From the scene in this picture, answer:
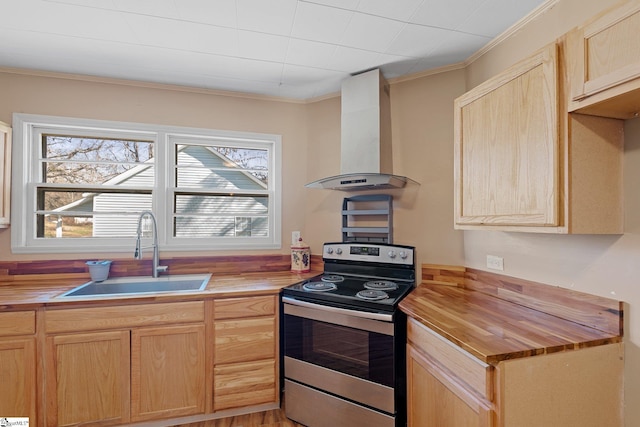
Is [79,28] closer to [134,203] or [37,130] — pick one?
[37,130]

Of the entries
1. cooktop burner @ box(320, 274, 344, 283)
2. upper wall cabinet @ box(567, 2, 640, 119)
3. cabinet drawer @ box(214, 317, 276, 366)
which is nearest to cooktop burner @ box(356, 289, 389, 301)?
cooktop burner @ box(320, 274, 344, 283)

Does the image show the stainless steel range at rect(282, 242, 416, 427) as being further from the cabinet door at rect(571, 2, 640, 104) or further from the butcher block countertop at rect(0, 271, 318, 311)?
the cabinet door at rect(571, 2, 640, 104)

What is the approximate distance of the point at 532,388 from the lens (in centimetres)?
102

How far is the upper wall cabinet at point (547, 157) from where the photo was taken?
110 cm

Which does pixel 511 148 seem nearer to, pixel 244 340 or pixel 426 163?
pixel 426 163

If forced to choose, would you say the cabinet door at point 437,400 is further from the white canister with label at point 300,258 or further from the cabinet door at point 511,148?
the white canister with label at point 300,258

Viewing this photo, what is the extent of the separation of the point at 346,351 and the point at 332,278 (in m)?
0.59

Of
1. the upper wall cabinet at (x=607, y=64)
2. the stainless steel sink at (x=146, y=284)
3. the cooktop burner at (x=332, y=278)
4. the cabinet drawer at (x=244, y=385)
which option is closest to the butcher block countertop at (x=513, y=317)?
the cooktop burner at (x=332, y=278)

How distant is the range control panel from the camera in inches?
81.9

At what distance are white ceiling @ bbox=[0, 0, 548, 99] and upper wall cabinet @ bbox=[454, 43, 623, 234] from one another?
0.57m

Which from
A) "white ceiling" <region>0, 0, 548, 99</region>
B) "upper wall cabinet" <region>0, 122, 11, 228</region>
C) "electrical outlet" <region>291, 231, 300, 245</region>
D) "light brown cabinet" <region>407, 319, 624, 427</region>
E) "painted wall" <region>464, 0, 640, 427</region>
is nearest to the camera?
"light brown cabinet" <region>407, 319, 624, 427</region>

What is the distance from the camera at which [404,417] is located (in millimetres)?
1553

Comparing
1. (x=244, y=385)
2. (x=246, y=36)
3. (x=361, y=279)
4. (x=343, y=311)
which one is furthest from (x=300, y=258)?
(x=246, y=36)

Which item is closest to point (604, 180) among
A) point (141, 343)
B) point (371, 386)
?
point (371, 386)
